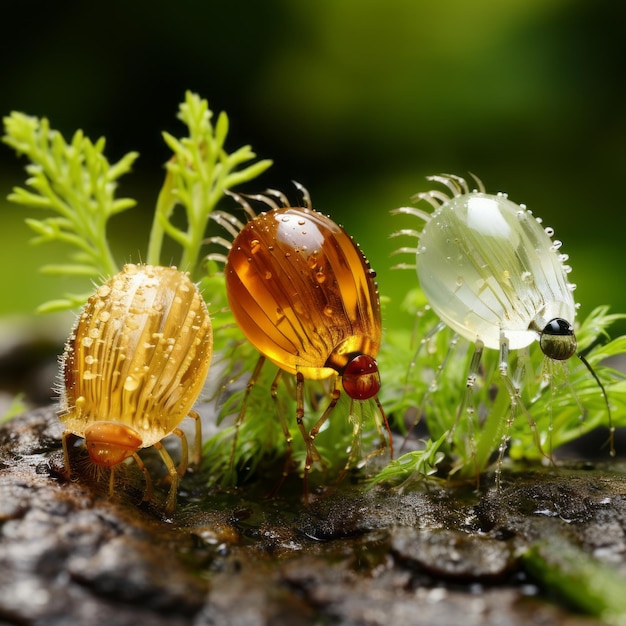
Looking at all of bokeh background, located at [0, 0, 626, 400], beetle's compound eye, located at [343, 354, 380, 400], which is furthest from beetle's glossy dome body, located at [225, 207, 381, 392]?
bokeh background, located at [0, 0, 626, 400]

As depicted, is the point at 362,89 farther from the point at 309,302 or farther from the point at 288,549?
the point at 288,549

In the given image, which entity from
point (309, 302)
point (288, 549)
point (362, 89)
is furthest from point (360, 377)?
point (362, 89)

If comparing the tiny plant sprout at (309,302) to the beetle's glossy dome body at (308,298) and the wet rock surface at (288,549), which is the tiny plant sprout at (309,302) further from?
the wet rock surface at (288,549)

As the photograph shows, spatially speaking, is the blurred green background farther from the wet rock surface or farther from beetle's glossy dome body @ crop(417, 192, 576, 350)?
the wet rock surface

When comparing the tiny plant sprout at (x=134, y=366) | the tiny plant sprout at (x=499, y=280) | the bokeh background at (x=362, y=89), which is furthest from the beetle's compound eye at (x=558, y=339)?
the bokeh background at (x=362, y=89)

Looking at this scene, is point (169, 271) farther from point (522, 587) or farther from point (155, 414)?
point (522, 587)
